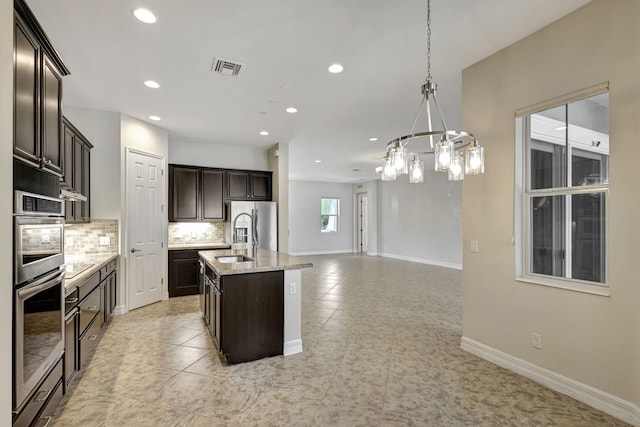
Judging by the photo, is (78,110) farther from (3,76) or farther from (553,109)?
(553,109)

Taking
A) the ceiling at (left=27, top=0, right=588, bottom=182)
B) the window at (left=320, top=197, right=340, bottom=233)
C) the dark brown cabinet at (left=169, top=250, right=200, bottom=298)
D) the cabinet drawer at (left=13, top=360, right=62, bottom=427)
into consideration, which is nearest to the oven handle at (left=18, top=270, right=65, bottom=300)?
the cabinet drawer at (left=13, top=360, right=62, bottom=427)

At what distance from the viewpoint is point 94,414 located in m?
2.31

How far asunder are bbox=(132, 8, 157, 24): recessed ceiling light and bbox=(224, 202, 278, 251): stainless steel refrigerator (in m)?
3.73

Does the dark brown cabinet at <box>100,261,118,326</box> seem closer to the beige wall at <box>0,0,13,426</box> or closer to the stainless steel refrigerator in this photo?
the stainless steel refrigerator

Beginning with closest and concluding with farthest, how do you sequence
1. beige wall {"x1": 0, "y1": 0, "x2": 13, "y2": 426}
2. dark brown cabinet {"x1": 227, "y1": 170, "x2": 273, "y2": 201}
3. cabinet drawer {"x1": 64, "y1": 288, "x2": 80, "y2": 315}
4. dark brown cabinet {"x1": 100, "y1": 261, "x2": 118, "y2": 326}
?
1. beige wall {"x1": 0, "y1": 0, "x2": 13, "y2": 426}
2. cabinet drawer {"x1": 64, "y1": 288, "x2": 80, "y2": 315}
3. dark brown cabinet {"x1": 100, "y1": 261, "x2": 118, "y2": 326}
4. dark brown cabinet {"x1": 227, "y1": 170, "x2": 273, "y2": 201}

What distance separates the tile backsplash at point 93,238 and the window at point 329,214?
26.5ft

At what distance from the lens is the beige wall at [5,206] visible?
1250 millimetres

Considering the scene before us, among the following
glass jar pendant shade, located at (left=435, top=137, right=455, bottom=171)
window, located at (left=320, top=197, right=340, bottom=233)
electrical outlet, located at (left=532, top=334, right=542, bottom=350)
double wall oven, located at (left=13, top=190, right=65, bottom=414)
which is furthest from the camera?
window, located at (left=320, top=197, right=340, bottom=233)

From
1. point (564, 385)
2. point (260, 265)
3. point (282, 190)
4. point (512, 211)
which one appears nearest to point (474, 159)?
point (512, 211)

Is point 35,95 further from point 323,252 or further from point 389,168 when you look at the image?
point 323,252

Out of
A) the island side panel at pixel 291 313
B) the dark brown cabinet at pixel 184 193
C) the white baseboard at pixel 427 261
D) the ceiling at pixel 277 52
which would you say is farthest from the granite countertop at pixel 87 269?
the white baseboard at pixel 427 261

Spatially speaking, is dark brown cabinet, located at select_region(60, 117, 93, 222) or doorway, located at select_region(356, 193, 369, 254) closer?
dark brown cabinet, located at select_region(60, 117, 93, 222)

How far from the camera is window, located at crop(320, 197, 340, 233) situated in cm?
1217

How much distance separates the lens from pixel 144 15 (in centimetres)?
243
